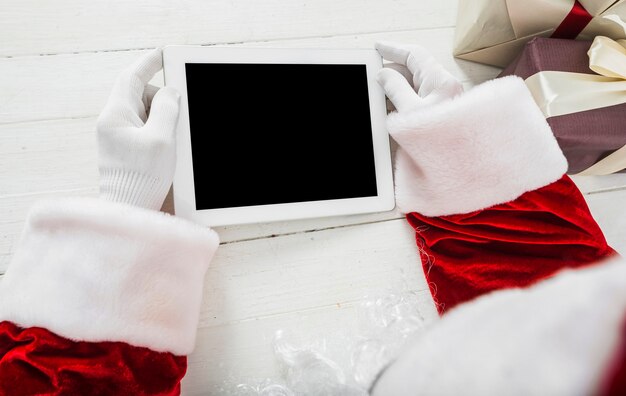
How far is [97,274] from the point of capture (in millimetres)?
531

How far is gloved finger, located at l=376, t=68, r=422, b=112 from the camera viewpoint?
683 mm

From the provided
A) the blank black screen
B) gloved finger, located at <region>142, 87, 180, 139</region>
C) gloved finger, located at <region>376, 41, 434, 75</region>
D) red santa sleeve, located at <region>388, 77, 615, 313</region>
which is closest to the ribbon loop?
red santa sleeve, located at <region>388, 77, 615, 313</region>

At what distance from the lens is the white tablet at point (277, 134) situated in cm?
66

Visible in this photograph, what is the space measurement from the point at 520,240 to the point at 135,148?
0.58 m

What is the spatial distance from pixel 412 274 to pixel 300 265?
0.20 m

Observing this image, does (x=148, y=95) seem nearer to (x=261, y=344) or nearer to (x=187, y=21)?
(x=187, y=21)

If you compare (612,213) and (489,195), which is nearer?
(489,195)

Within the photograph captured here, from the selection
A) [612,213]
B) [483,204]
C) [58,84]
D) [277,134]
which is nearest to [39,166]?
[58,84]

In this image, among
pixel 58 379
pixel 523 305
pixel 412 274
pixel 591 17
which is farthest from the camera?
pixel 412 274

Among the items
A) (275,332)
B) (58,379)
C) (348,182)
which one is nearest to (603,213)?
(348,182)

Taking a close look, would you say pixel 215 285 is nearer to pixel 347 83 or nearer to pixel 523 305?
pixel 347 83

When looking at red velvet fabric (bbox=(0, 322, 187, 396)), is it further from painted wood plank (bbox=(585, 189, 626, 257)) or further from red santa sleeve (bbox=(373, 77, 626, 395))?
painted wood plank (bbox=(585, 189, 626, 257))

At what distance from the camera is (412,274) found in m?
0.76

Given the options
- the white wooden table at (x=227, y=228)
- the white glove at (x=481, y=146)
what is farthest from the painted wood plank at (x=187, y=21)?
the white glove at (x=481, y=146)
